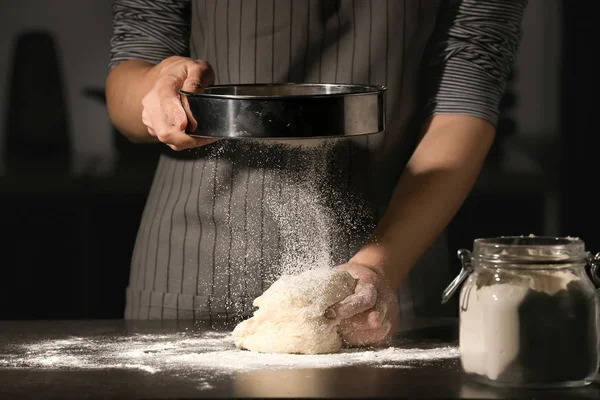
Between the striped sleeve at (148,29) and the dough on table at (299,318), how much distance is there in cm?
59

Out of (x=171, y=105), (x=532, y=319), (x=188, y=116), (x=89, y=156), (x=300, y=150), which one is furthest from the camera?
(x=89, y=156)

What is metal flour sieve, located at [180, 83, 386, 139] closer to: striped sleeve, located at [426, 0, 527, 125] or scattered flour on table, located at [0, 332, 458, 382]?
scattered flour on table, located at [0, 332, 458, 382]

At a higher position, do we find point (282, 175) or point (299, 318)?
point (282, 175)

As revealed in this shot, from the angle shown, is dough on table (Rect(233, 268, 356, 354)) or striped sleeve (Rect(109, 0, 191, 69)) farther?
striped sleeve (Rect(109, 0, 191, 69))

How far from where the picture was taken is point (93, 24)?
2.34 metres

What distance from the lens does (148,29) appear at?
160cm

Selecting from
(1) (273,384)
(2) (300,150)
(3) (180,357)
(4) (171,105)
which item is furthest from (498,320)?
(2) (300,150)

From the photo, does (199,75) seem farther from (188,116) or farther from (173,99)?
(188,116)

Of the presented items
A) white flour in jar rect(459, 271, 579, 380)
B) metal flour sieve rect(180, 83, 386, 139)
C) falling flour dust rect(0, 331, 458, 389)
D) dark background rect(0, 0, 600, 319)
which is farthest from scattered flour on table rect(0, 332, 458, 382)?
dark background rect(0, 0, 600, 319)

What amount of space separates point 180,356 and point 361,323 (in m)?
0.22

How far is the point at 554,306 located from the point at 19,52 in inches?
68.7

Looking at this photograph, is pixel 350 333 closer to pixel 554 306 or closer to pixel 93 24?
pixel 554 306

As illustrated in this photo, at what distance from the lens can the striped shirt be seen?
1.51 meters

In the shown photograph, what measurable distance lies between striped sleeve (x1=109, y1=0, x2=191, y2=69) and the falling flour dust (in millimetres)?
559
